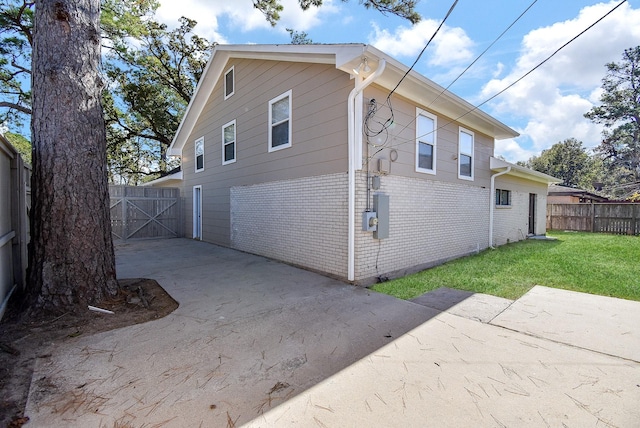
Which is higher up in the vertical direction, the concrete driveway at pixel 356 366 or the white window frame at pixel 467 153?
the white window frame at pixel 467 153

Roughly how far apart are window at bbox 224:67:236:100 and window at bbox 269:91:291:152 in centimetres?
284

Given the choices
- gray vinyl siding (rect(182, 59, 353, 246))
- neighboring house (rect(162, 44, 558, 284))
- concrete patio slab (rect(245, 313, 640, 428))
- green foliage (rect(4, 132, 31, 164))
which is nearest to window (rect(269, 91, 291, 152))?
neighboring house (rect(162, 44, 558, 284))

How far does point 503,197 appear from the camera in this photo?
10.7 m

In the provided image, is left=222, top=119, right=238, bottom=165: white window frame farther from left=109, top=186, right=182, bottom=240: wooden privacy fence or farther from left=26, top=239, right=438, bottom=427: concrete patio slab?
left=26, top=239, right=438, bottom=427: concrete patio slab

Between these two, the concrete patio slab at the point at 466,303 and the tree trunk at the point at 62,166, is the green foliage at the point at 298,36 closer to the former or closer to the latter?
the tree trunk at the point at 62,166

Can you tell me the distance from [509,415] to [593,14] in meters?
4.25

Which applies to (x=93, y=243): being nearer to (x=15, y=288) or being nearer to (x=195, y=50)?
(x=15, y=288)

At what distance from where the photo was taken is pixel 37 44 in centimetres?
377

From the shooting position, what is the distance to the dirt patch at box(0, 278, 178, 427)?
7.15 ft

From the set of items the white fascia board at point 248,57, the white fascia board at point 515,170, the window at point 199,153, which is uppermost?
the white fascia board at point 248,57

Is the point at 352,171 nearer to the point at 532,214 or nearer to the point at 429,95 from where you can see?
the point at 429,95

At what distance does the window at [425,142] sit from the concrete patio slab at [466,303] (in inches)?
122

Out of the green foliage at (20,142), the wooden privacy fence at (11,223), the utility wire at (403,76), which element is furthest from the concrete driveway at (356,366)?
the green foliage at (20,142)

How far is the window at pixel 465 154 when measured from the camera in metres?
8.31
